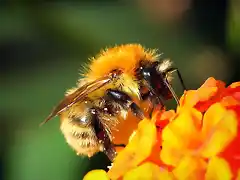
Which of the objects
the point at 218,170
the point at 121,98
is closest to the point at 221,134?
the point at 218,170

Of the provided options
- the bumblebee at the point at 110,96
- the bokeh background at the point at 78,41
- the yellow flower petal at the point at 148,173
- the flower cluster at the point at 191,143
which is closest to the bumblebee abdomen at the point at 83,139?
the bumblebee at the point at 110,96

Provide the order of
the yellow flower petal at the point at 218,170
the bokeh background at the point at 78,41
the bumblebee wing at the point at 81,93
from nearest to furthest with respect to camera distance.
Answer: the yellow flower petal at the point at 218,170 → the bumblebee wing at the point at 81,93 → the bokeh background at the point at 78,41

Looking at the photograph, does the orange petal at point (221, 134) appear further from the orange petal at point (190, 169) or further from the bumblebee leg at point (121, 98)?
the bumblebee leg at point (121, 98)

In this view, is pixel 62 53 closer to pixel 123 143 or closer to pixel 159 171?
pixel 123 143

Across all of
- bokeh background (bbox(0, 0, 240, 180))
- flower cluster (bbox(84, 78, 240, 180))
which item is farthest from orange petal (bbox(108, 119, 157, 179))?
bokeh background (bbox(0, 0, 240, 180))

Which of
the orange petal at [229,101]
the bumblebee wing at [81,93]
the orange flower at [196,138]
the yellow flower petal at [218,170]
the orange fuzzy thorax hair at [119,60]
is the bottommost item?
the yellow flower petal at [218,170]

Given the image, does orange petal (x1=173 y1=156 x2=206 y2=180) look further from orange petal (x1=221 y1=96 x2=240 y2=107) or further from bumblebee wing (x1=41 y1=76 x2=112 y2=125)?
bumblebee wing (x1=41 y1=76 x2=112 y2=125)

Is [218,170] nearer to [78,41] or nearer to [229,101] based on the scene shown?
[229,101]
